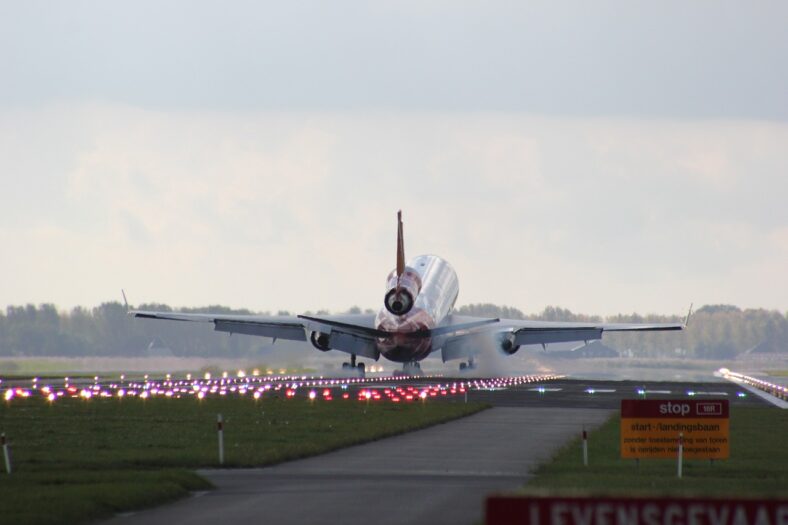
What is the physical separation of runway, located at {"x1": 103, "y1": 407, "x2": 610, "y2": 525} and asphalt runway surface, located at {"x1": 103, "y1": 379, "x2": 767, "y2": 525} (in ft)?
0.05

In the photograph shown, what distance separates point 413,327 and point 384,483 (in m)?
67.8

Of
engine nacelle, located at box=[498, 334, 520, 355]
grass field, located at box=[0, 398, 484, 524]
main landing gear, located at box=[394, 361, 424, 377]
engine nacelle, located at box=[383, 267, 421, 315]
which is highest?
engine nacelle, located at box=[383, 267, 421, 315]

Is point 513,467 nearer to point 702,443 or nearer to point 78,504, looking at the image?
point 702,443

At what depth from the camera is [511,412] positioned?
200 ft

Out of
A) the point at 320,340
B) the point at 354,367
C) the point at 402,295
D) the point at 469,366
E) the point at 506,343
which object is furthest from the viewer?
the point at 469,366

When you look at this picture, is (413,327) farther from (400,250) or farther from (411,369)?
(411,369)

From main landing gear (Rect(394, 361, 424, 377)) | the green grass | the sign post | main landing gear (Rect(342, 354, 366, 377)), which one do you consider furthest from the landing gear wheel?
the sign post

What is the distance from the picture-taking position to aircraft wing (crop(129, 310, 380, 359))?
334 ft

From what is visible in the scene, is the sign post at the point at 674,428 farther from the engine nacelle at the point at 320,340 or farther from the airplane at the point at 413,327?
the engine nacelle at the point at 320,340

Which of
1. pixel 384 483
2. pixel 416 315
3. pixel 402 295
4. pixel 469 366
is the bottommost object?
pixel 384 483

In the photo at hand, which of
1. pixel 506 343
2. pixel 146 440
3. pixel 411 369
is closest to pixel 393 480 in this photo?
pixel 146 440

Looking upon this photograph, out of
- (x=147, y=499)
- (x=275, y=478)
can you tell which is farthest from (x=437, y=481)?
(x=147, y=499)

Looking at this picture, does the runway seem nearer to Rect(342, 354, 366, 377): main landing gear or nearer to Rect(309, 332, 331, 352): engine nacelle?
Rect(309, 332, 331, 352): engine nacelle

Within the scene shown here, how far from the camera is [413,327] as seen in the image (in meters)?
98.0
